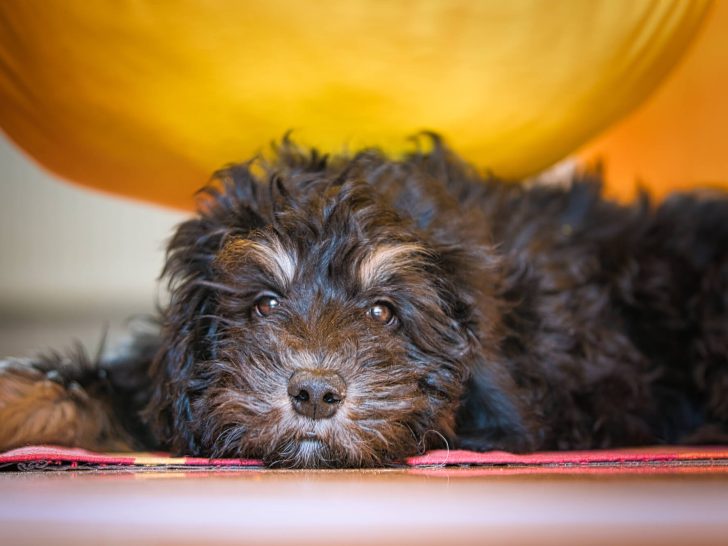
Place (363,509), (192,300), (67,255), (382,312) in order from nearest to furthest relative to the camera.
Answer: (363,509)
(382,312)
(192,300)
(67,255)

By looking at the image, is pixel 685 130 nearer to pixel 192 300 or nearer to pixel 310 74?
pixel 310 74

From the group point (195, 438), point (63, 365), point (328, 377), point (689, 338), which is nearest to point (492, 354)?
point (328, 377)

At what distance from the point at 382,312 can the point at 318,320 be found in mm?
228

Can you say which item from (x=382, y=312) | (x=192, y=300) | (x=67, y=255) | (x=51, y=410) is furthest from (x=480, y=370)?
(x=67, y=255)

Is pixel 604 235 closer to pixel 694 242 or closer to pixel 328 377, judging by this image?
pixel 694 242

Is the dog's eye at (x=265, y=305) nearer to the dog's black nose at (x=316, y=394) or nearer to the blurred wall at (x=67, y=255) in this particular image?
the dog's black nose at (x=316, y=394)

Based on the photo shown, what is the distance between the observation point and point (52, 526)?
1274 millimetres

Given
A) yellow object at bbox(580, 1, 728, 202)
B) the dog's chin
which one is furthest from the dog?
yellow object at bbox(580, 1, 728, 202)

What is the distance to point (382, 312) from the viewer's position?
2.48 m

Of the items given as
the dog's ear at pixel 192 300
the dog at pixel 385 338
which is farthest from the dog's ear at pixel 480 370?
the dog's ear at pixel 192 300

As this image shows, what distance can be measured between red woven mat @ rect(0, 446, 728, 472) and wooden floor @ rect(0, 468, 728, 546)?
0.39 feet

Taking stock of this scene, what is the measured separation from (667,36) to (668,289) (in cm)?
91

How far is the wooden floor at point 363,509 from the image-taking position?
3.99 ft

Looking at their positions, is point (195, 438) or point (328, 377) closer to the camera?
point (328, 377)
